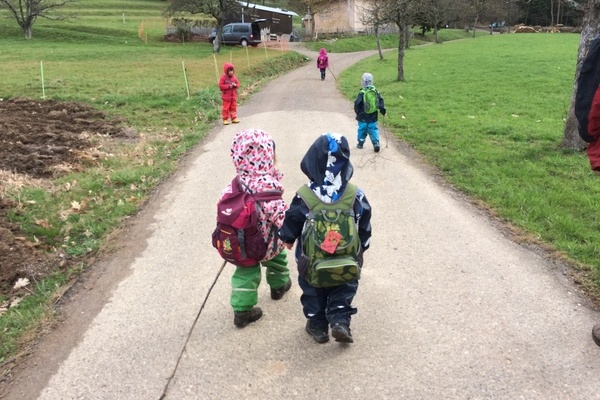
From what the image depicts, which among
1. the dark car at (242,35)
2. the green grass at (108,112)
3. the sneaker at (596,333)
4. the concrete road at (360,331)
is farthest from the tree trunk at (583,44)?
the dark car at (242,35)

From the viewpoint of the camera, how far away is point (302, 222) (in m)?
3.26

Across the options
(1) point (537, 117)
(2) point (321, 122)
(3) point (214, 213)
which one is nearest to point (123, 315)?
(3) point (214, 213)

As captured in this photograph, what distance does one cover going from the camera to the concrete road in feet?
10.3

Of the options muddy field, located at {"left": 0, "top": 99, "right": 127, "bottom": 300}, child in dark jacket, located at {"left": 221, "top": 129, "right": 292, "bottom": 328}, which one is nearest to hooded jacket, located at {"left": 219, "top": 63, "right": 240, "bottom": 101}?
muddy field, located at {"left": 0, "top": 99, "right": 127, "bottom": 300}

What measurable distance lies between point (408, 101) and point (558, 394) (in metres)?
12.5

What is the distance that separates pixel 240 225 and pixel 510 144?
7179 millimetres

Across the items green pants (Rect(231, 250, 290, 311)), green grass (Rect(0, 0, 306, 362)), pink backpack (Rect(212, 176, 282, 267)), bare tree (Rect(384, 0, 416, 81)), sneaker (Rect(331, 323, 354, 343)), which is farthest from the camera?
bare tree (Rect(384, 0, 416, 81))

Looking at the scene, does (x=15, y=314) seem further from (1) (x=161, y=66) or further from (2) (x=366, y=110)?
(1) (x=161, y=66)

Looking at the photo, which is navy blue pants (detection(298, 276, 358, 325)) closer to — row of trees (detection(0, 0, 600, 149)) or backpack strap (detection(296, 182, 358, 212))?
backpack strap (detection(296, 182, 358, 212))

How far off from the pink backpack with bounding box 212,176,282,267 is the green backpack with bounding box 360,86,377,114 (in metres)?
5.54

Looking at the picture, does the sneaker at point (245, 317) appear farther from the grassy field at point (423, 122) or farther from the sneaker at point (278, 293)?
the grassy field at point (423, 122)

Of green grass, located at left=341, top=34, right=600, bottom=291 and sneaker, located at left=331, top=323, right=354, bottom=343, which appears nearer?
sneaker, located at left=331, top=323, right=354, bottom=343

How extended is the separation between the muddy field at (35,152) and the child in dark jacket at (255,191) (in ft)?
7.80

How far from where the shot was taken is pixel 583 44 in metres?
8.00
